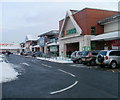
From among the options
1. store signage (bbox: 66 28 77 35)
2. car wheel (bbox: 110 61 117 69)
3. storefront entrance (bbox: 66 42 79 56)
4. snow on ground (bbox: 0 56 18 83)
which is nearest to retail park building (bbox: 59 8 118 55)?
store signage (bbox: 66 28 77 35)

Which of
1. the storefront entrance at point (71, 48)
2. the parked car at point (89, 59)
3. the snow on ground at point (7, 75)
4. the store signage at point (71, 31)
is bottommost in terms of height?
the snow on ground at point (7, 75)

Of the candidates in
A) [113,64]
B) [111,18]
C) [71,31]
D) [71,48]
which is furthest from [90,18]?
[113,64]

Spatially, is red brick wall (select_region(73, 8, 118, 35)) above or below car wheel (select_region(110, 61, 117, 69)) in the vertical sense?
above

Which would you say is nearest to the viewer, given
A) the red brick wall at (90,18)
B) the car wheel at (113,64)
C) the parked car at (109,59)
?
the parked car at (109,59)

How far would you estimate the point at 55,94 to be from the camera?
6.84 m

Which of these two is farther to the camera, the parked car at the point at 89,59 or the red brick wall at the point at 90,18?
the red brick wall at the point at 90,18

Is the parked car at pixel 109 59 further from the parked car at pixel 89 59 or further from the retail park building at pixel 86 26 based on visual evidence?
the retail park building at pixel 86 26

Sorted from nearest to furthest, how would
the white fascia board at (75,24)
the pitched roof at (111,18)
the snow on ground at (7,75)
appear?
→ 1. the snow on ground at (7,75)
2. the pitched roof at (111,18)
3. the white fascia board at (75,24)

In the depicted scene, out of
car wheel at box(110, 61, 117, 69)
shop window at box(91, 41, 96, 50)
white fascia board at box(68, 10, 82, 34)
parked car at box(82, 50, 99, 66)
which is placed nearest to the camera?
car wheel at box(110, 61, 117, 69)

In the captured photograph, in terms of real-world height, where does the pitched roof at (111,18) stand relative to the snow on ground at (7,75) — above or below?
above

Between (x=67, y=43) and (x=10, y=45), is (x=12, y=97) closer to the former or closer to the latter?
(x=67, y=43)

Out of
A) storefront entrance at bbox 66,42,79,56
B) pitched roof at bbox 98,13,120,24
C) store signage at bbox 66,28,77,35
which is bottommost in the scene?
storefront entrance at bbox 66,42,79,56

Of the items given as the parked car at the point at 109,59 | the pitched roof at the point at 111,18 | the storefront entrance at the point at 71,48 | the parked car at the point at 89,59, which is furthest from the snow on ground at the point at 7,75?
the storefront entrance at the point at 71,48

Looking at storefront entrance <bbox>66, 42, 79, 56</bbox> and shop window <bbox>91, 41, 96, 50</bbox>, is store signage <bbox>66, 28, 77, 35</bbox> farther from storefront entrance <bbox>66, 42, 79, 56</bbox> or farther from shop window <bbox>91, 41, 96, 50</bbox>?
shop window <bbox>91, 41, 96, 50</bbox>
